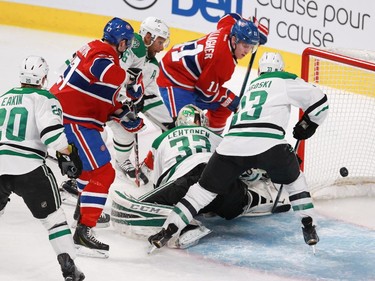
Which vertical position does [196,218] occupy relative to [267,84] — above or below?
below

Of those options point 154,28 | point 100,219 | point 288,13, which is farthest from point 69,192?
point 288,13

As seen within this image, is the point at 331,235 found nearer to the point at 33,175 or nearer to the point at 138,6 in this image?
the point at 33,175

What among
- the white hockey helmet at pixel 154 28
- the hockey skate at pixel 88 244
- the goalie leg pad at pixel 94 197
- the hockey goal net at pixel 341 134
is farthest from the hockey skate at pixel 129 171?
the hockey skate at pixel 88 244

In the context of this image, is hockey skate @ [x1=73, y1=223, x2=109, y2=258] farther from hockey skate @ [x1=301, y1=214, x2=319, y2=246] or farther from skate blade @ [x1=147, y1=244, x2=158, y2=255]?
hockey skate @ [x1=301, y1=214, x2=319, y2=246]

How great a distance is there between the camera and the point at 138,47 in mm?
5184

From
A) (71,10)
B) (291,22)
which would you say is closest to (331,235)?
(291,22)

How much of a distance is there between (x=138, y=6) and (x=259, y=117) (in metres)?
3.43

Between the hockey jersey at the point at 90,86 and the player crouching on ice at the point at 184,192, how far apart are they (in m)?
0.42

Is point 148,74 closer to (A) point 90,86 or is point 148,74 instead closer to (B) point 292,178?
(A) point 90,86

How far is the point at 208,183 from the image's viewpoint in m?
4.25

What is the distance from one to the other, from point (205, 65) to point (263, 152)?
1408 mm

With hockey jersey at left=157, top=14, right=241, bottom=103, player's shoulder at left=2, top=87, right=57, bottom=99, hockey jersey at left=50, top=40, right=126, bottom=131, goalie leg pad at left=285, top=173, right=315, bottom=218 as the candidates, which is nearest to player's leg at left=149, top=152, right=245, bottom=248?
goalie leg pad at left=285, top=173, right=315, bottom=218

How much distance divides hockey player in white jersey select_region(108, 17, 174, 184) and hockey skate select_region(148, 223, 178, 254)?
3.64 feet

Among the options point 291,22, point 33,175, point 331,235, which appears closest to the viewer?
point 33,175
